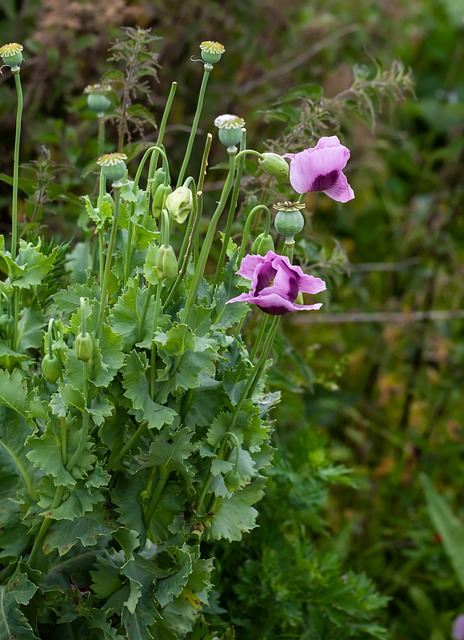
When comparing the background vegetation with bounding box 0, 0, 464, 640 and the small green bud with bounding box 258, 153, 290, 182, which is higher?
the small green bud with bounding box 258, 153, 290, 182

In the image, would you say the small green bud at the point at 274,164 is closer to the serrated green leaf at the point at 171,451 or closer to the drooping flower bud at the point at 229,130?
the drooping flower bud at the point at 229,130

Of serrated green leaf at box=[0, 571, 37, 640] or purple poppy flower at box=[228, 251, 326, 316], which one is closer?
purple poppy flower at box=[228, 251, 326, 316]

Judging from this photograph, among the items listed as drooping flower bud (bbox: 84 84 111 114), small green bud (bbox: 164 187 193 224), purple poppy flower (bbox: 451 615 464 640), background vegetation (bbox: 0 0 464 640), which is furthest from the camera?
purple poppy flower (bbox: 451 615 464 640)

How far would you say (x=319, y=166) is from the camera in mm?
868

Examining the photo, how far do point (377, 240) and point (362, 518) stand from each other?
1.07m

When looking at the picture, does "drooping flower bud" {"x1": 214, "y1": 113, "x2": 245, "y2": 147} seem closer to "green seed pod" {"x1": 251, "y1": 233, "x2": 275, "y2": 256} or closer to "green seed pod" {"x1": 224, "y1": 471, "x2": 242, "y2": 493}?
"green seed pod" {"x1": 251, "y1": 233, "x2": 275, "y2": 256}

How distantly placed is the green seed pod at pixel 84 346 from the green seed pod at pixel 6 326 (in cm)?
20

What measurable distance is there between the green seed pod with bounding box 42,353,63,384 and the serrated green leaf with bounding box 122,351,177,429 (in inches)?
2.6

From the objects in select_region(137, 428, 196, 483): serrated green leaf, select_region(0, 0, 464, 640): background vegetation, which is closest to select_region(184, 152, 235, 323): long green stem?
select_region(137, 428, 196, 483): serrated green leaf

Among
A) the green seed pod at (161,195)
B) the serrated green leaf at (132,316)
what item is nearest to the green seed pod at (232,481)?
the serrated green leaf at (132,316)

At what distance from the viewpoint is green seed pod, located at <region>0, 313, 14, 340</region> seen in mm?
1007

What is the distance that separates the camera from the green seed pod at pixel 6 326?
1.01 metres

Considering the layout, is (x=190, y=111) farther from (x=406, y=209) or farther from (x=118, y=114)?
(x=118, y=114)

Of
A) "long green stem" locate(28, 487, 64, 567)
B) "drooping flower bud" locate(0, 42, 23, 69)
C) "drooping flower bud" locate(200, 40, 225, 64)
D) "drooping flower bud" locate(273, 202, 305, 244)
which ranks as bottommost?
"long green stem" locate(28, 487, 64, 567)
